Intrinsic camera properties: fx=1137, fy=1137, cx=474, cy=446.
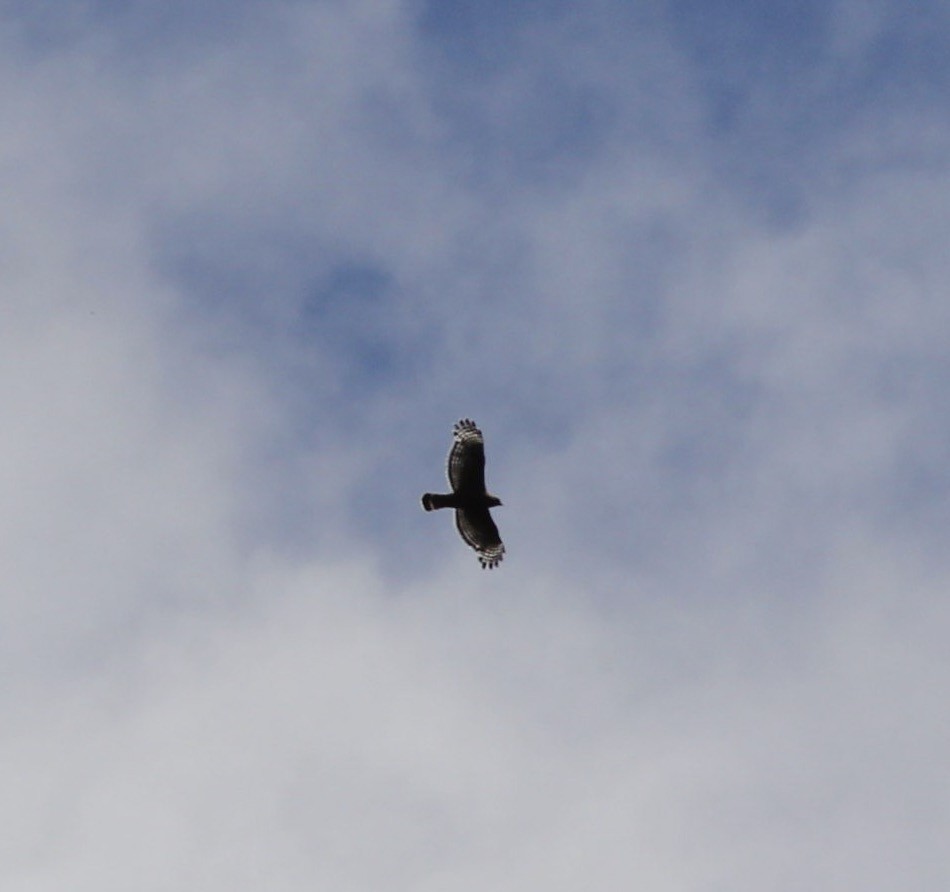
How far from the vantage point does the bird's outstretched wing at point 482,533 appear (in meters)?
50.5

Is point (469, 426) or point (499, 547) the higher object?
point (469, 426)

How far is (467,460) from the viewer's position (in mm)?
49531

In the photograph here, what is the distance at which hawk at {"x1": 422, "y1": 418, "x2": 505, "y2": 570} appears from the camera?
162ft

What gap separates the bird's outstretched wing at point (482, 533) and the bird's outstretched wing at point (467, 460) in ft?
3.67

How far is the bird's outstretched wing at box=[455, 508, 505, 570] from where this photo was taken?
5050 cm

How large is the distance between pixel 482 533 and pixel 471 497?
2.02 meters

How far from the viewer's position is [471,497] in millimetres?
49969

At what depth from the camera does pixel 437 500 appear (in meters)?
49.5

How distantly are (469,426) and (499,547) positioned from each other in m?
5.79

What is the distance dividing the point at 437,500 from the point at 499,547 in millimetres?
4006

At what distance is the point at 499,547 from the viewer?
5138 cm

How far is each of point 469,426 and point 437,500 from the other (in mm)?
3546

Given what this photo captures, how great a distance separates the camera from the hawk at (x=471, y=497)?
4950 cm

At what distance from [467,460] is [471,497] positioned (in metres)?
1.70
